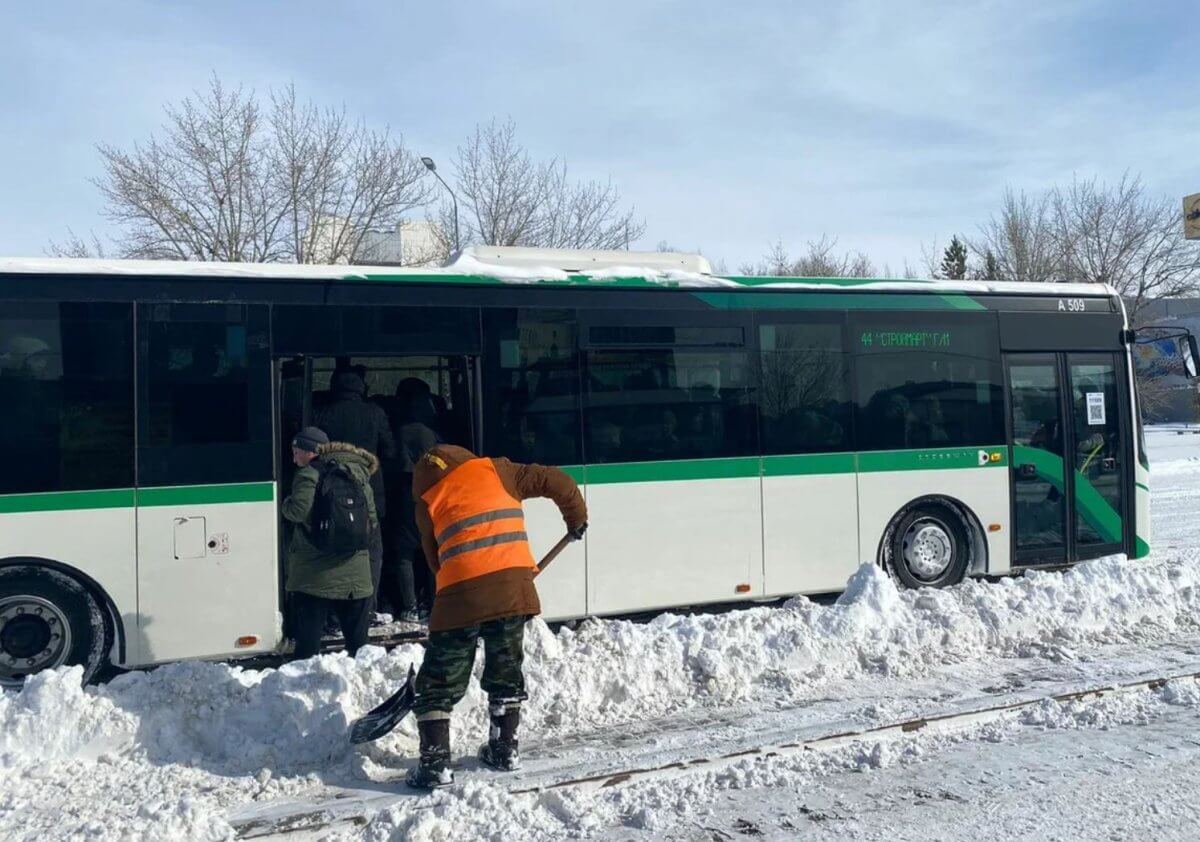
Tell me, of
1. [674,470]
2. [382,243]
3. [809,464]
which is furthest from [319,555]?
[382,243]

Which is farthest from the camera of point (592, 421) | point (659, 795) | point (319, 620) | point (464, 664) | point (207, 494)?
point (592, 421)

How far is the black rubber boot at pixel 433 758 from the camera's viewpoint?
193 inches

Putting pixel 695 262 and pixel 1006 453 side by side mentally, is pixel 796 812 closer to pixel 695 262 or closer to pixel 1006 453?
pixel 695 262

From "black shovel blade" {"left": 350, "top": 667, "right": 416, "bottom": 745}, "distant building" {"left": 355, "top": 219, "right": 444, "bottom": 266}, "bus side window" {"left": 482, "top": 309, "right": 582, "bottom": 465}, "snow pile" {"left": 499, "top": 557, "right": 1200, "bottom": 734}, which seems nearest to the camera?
"black shovel blade" {"left": 350, "top": 667, "right": 416, "bottom": 745}

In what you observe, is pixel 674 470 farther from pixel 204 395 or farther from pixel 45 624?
pixel 45 624

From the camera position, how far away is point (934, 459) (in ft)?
31.2

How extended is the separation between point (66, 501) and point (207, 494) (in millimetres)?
928

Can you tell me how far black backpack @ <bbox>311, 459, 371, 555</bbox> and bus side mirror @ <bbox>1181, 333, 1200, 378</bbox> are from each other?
8.32m

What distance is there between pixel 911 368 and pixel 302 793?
6787 mm

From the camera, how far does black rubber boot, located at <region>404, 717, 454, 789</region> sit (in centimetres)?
491

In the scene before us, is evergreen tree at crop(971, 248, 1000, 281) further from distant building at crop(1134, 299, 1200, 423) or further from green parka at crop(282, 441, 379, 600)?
green parka at crop(282, 441, 379, 600)

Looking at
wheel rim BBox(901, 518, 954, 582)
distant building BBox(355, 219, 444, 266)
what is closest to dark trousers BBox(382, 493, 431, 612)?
wheel rim BBox(901, 518, 954, 582)

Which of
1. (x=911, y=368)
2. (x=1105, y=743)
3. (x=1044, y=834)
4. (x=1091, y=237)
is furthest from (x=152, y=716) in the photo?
(x=1091, y=237)

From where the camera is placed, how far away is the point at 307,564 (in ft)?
20.5
